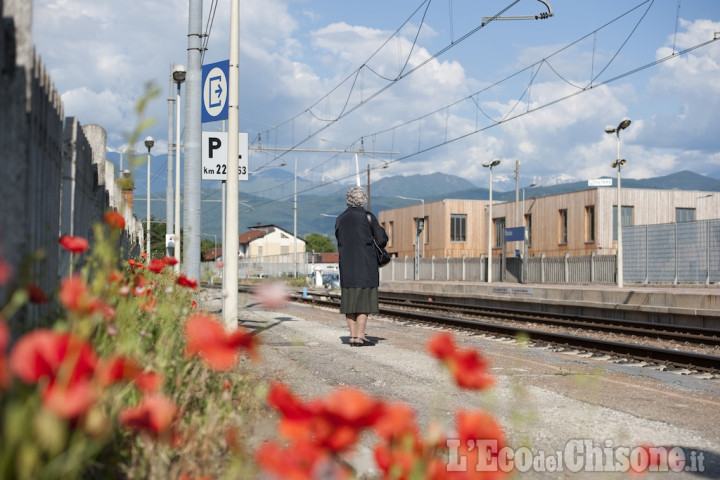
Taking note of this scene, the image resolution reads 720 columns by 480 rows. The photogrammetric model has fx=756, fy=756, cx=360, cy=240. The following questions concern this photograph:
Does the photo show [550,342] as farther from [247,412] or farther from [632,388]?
[247,412]

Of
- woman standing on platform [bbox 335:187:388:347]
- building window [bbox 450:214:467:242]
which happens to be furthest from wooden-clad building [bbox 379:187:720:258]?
woman standing on platform [bbox 335:187:388:347]

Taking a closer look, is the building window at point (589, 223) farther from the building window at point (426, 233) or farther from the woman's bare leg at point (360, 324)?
the woman's bare leg at point (360, 324)

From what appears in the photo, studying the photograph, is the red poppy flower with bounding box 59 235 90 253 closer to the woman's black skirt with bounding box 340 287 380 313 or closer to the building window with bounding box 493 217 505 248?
the woman's black skirt with bounding box 340 287 380 313

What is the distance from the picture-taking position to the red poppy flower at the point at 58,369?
1305 millimetres

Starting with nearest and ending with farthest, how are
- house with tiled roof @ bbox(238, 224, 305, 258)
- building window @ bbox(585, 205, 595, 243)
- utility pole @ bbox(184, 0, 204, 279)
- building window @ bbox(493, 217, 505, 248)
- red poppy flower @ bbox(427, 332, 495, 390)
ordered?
red poppy flower @ bbox(427, 332, 495, 390) < utility pole @ bbox(184, 0, 204, 279) < building window @ bbox(585, 205, 595, 243) < building window @ bbox(493, 217, 505, 248) < house with tiled roof @ bbox(238, 224, 305, 258)

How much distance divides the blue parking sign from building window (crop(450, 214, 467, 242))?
2330 inches

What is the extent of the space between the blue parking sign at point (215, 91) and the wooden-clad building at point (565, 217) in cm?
4130

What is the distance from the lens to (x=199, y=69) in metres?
11.6

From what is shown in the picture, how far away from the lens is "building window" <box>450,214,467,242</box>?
6956cm

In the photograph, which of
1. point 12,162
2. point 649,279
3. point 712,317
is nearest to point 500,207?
point 649,279

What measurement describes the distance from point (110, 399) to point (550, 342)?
9.99 m

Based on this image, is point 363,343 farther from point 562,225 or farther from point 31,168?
point 562,225

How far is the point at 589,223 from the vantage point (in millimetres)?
51812

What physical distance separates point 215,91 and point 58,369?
996cm
